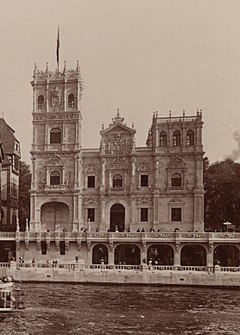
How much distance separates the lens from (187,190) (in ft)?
172

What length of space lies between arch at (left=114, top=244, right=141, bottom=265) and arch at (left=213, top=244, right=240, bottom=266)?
6.66 metres

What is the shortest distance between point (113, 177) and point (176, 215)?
21.5 ft

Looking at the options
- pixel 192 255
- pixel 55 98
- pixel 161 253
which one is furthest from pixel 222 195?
pixel 55 98

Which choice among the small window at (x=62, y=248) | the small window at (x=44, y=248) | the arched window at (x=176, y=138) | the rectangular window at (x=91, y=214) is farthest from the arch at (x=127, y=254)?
the arched window at (x=176, y=138)

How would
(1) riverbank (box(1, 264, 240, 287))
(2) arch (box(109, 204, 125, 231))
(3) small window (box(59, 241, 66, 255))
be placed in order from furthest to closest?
1. (2) arch (box(109, 204, 125, 231))
2. (3) small window (box(59, 241, 66, 255))
3. (1) riverbank (box(1, 264, 240, 287))

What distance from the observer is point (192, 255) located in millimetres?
52000

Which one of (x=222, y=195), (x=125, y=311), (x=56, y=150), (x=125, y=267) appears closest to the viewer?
(x=125, y=311)

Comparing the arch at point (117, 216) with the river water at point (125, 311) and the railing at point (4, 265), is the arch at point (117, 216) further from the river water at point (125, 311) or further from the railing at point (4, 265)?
the river water at point (125, 311)

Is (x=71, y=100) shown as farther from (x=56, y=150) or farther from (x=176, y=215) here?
(x=176, y=215)

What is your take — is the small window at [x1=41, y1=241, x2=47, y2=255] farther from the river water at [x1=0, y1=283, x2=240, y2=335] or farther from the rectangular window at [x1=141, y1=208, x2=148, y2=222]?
the rectangular window at [x1=141, y1=208, x2=148, y2=222]

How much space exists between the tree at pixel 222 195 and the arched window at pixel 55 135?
14.7 m

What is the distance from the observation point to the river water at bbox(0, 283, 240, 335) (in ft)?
89.9

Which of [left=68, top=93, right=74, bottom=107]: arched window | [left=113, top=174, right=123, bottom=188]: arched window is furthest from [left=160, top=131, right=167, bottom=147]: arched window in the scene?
[left=68, top=93, right=74, bottom=107]: arched window

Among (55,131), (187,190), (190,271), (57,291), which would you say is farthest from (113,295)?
(55,131)
